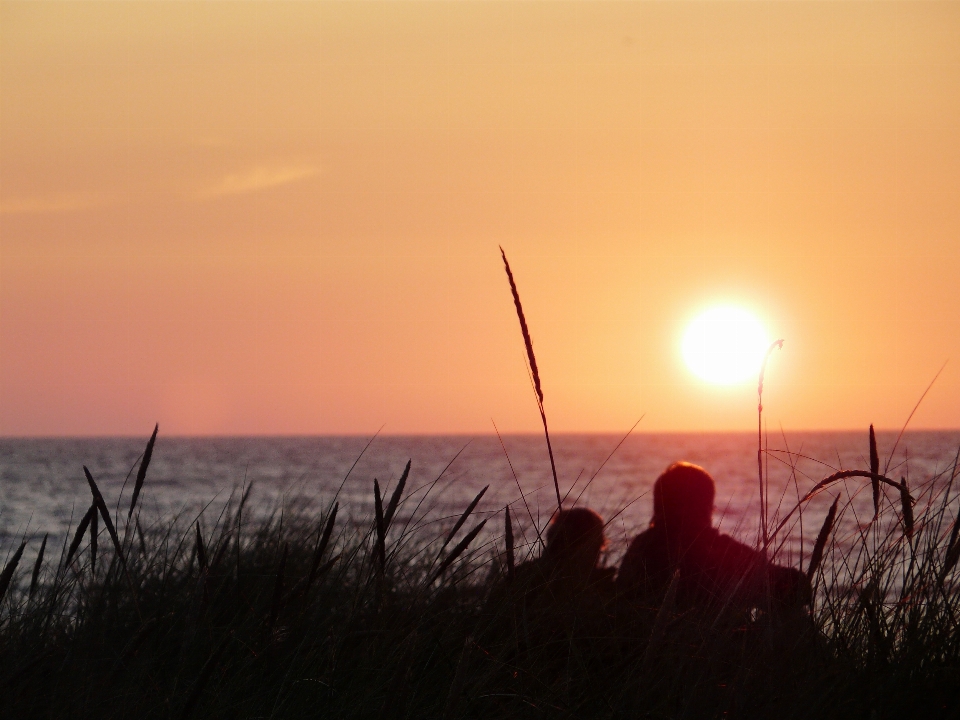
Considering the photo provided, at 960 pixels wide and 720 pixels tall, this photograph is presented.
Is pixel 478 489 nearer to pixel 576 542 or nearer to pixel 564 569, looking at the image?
pixel 576 542

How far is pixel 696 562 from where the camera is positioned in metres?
3.73

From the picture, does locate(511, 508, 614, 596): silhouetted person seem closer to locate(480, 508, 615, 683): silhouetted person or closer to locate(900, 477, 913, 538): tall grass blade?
locate(480, 508, 615, 683): silhouetted person

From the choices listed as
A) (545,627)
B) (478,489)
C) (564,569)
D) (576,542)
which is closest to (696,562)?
(576,542)

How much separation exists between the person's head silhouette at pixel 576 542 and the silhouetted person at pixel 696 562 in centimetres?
12

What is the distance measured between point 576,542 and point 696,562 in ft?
1.45

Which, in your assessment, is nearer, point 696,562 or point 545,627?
point 545,627

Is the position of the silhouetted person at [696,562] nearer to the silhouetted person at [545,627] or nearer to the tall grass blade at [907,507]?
the silhouetted person at [545,627]

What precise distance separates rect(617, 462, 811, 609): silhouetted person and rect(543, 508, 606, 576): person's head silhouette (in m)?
0.12

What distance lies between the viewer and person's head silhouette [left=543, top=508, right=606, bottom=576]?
9.78ft

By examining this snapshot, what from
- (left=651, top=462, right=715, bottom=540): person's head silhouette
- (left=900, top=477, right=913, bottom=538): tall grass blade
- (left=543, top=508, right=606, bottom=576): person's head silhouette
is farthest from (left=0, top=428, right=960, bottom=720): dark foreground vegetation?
(left=651, top=462, right=715, bottom=540): person's head silhouette

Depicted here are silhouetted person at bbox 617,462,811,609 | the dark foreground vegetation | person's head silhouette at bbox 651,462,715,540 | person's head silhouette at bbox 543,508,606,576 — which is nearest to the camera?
the dark foreground vegetation

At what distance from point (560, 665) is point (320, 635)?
0.69 metres

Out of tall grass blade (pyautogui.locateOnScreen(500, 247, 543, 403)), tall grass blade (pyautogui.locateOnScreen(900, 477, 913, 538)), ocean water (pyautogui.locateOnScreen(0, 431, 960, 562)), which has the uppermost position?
tall grass blade (pyautogui.locateOnScreen(500, 247, 543, 403))

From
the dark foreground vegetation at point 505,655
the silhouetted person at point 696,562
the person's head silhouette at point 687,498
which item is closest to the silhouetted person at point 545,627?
the dark foreground vegetation at point 505,655
